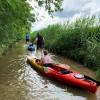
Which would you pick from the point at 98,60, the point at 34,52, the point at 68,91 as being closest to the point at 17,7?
the point at 98,60

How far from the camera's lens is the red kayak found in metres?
12.9

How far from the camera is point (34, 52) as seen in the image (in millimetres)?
26906

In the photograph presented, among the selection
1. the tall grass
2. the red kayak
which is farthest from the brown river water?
the tall grass

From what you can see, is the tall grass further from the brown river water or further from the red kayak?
the red kayak

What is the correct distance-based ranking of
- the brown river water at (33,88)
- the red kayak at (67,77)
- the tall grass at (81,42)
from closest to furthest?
the brown river water at (33,88) < the red kayak at (67,77) < the tall grass at (81,42)

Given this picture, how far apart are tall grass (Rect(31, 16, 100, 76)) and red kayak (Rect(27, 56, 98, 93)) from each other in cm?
291

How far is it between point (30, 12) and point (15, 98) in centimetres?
1127

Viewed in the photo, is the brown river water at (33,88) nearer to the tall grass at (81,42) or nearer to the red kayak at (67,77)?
the red kayak at (67,77)

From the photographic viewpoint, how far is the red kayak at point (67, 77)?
12914 mm

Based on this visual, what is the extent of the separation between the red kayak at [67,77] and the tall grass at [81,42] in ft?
9.56

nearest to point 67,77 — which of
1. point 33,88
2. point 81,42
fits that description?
point 33,88

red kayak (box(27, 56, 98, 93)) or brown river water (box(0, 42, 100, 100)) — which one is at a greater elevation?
red kayak (box(27, 56, 98, 93))

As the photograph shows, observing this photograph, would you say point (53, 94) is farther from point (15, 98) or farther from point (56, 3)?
point (56, 3)

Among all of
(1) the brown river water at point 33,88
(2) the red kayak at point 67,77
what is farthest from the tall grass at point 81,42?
(2) the red kayak at point 67,77
